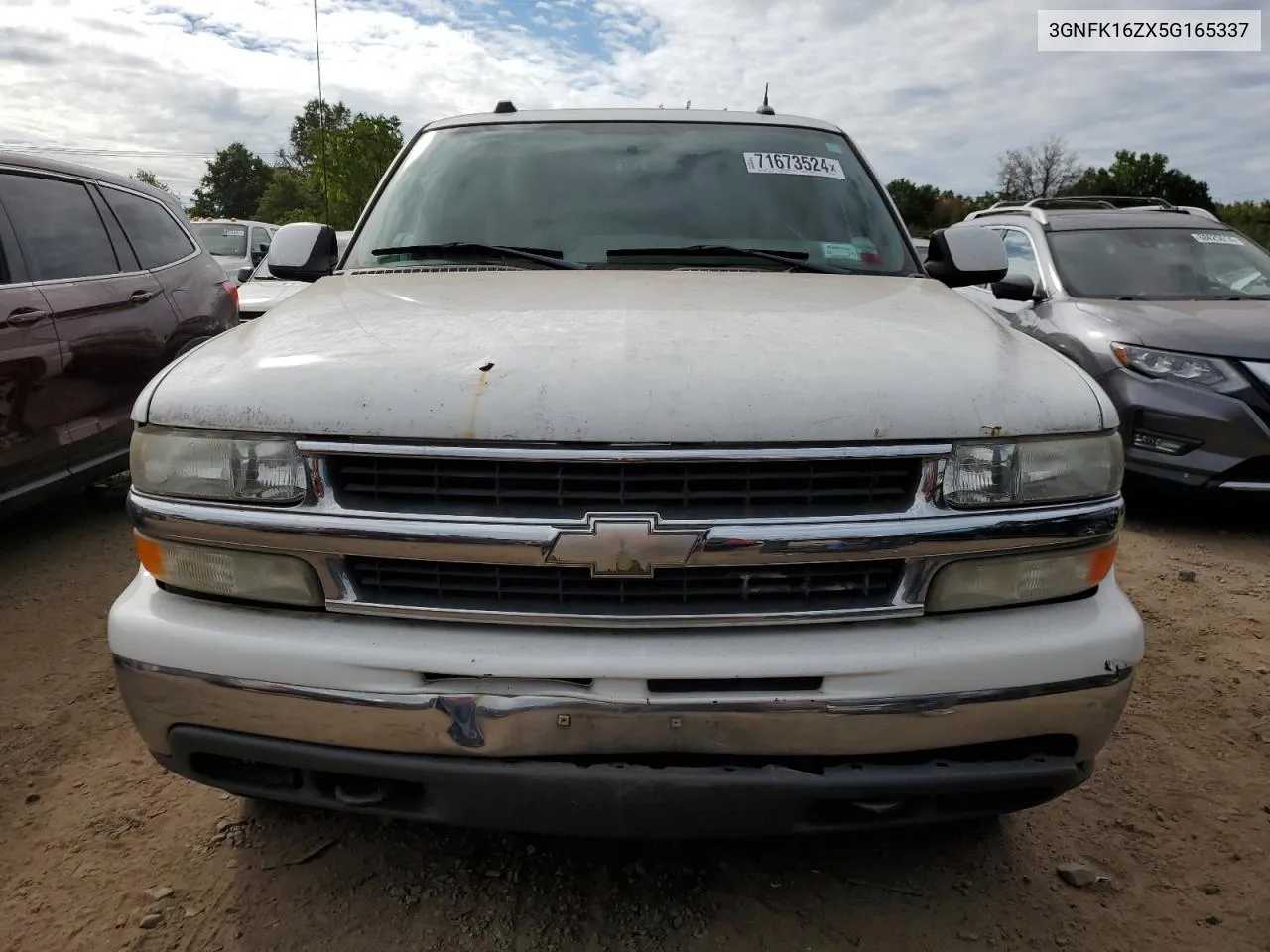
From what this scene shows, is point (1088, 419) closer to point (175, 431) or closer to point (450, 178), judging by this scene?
point (175, 431)

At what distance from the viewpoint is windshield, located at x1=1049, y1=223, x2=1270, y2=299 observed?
576 cm

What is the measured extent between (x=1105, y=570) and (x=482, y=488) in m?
1.27

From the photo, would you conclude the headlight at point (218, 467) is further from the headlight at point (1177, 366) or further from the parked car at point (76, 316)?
the headlight at point (1177, 366)

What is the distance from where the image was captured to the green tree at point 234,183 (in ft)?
277

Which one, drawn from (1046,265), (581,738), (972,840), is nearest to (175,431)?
(581,738)

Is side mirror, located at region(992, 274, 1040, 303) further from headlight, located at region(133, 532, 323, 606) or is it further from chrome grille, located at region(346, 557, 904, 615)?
Answer: headlight, located at region(133, 532, 323, 606)

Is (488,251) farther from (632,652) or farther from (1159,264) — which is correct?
(1159,264)

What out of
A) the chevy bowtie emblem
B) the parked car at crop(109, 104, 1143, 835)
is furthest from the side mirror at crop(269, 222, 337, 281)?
the chevy bowtie emblem

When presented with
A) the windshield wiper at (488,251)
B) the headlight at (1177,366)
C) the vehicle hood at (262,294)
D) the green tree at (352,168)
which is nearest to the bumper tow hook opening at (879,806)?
the windshield wiper at (488,251)

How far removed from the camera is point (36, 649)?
3432mm

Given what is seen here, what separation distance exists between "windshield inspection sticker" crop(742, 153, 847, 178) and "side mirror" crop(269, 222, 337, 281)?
1.44 m

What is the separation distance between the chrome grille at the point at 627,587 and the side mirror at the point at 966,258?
1660 mm

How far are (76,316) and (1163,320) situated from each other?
557cm

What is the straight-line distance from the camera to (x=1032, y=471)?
1802mm
